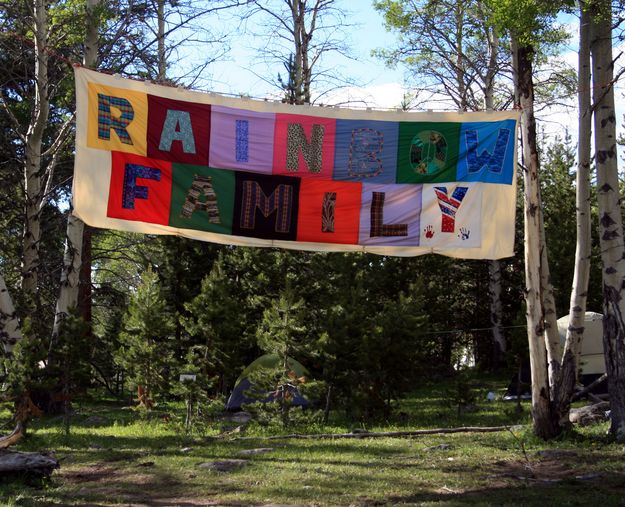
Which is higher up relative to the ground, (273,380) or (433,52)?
(433,52)

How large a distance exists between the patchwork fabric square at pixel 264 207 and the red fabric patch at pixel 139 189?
919mm

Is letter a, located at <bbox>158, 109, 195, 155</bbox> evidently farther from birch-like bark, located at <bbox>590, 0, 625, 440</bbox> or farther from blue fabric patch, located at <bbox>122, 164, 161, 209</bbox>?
birch-like bark, located at <bbox>590, 0, 625, 440</bbox>

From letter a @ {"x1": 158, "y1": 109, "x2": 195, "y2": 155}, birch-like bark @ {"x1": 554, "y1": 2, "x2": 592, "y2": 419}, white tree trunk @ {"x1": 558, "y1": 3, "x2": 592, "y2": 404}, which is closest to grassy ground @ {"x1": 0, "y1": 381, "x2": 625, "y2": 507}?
birch-like bark @ {"x1": 554, "y1": 2, "x2": 592, "y2": 419}

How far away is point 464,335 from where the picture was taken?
37594 millimetres

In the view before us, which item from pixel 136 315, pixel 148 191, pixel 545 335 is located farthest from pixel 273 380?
pixel 148 191

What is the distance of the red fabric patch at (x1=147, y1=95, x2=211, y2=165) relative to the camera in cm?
1001

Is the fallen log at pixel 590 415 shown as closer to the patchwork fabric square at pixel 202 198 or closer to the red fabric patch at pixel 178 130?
the patchwork fabric square at pixel 202 198

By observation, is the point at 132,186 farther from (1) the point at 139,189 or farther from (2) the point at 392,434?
(2) the point at 392,434

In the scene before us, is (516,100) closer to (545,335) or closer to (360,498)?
(545,335)

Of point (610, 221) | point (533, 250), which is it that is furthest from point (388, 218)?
point (610, 221)

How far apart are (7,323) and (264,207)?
7662mm

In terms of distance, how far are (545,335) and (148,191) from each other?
6848mm

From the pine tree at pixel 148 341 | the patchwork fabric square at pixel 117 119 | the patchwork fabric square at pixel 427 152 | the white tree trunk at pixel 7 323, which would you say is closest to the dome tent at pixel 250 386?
the pine tree at pixel 148 341

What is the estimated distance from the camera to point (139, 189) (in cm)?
991
